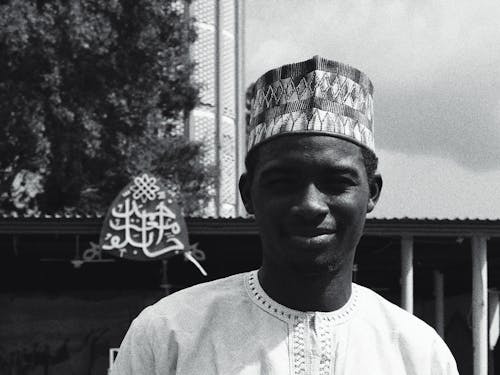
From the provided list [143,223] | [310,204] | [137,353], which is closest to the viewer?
[310,204]

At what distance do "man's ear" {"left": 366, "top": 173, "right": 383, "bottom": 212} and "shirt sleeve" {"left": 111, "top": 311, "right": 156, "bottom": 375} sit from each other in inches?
24.9

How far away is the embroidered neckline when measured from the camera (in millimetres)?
2293

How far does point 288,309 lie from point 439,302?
10.5m

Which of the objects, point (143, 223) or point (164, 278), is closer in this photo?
point (143, 223)

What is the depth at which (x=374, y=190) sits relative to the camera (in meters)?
2.34

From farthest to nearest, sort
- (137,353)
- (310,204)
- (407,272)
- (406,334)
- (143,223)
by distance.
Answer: (407,272) → (143,223) → (406,334) → (137,353) → (310,204)

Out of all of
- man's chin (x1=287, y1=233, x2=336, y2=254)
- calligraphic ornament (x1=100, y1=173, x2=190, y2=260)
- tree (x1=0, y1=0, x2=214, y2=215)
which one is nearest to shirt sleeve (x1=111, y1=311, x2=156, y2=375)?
man's chin (x1=287, y1=233, x2=336, y2=254)

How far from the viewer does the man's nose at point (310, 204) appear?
2.11 m

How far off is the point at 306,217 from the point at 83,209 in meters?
14.7

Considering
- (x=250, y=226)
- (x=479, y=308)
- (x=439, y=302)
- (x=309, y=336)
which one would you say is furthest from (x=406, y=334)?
(x=439, y=302)

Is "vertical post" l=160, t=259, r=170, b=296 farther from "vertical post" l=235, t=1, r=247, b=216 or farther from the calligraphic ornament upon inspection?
"vertical post" l=235, t=1, r=247, b=216

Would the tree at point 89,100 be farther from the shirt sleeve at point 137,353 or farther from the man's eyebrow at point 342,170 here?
the man's eyebrow at point 342,170

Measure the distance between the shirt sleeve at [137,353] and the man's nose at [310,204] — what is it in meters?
0.49

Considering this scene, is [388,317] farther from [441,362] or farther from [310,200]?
[310,200]
